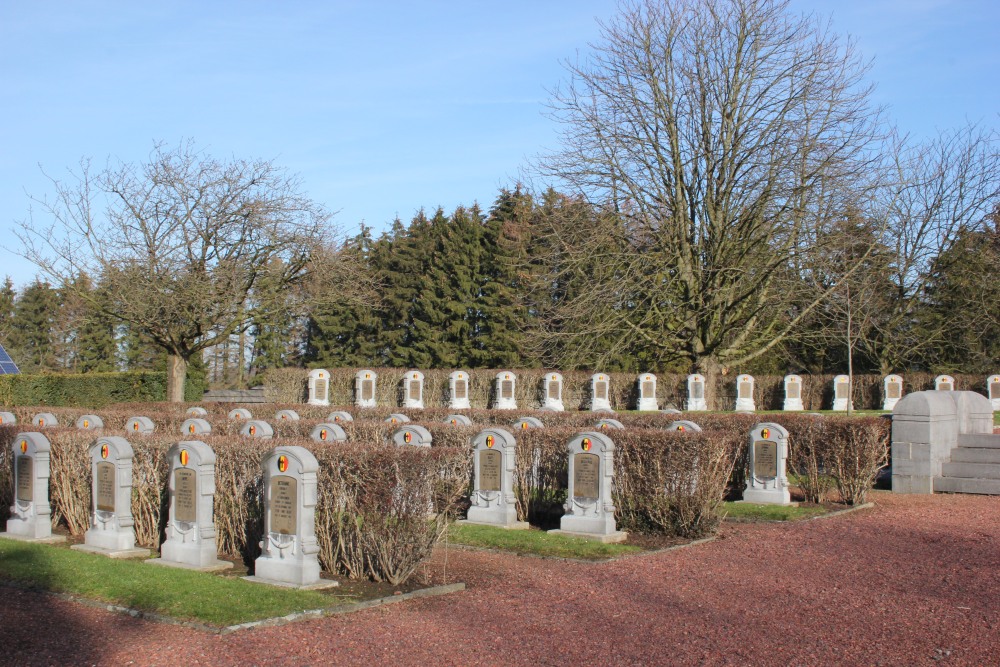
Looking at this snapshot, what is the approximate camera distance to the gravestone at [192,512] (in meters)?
8.91

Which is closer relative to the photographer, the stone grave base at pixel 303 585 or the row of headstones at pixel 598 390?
the stone grave base at pixel 303 585

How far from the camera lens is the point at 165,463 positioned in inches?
406

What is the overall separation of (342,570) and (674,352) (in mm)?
20752

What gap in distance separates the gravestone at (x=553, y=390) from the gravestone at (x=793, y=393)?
799 cm

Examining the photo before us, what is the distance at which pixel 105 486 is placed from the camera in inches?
389

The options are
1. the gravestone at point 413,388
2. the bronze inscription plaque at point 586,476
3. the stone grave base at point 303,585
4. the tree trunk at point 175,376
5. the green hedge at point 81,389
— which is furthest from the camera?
the gravestone at point 413,388

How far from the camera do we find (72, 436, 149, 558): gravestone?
9.70 metres

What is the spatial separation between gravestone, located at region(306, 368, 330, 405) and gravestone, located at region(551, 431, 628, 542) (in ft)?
85.8

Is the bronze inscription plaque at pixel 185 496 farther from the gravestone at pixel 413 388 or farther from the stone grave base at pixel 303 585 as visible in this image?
the gravestone at pixel 413 388

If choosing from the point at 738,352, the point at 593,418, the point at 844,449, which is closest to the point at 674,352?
the point at 738,352

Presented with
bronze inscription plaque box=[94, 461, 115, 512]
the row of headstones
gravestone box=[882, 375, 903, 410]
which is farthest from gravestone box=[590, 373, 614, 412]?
bronze inscription plaque box=[94, 461, 115, 512]

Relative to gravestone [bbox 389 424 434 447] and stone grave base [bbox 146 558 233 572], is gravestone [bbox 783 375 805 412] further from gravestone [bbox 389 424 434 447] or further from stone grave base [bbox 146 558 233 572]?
stone grave base [bbox 146 558 233 572]

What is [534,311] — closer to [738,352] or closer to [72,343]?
[738,352]

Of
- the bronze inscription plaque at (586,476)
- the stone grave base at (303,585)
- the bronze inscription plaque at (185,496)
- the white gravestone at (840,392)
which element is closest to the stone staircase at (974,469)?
the bronze inscription plaque at (586,476)
